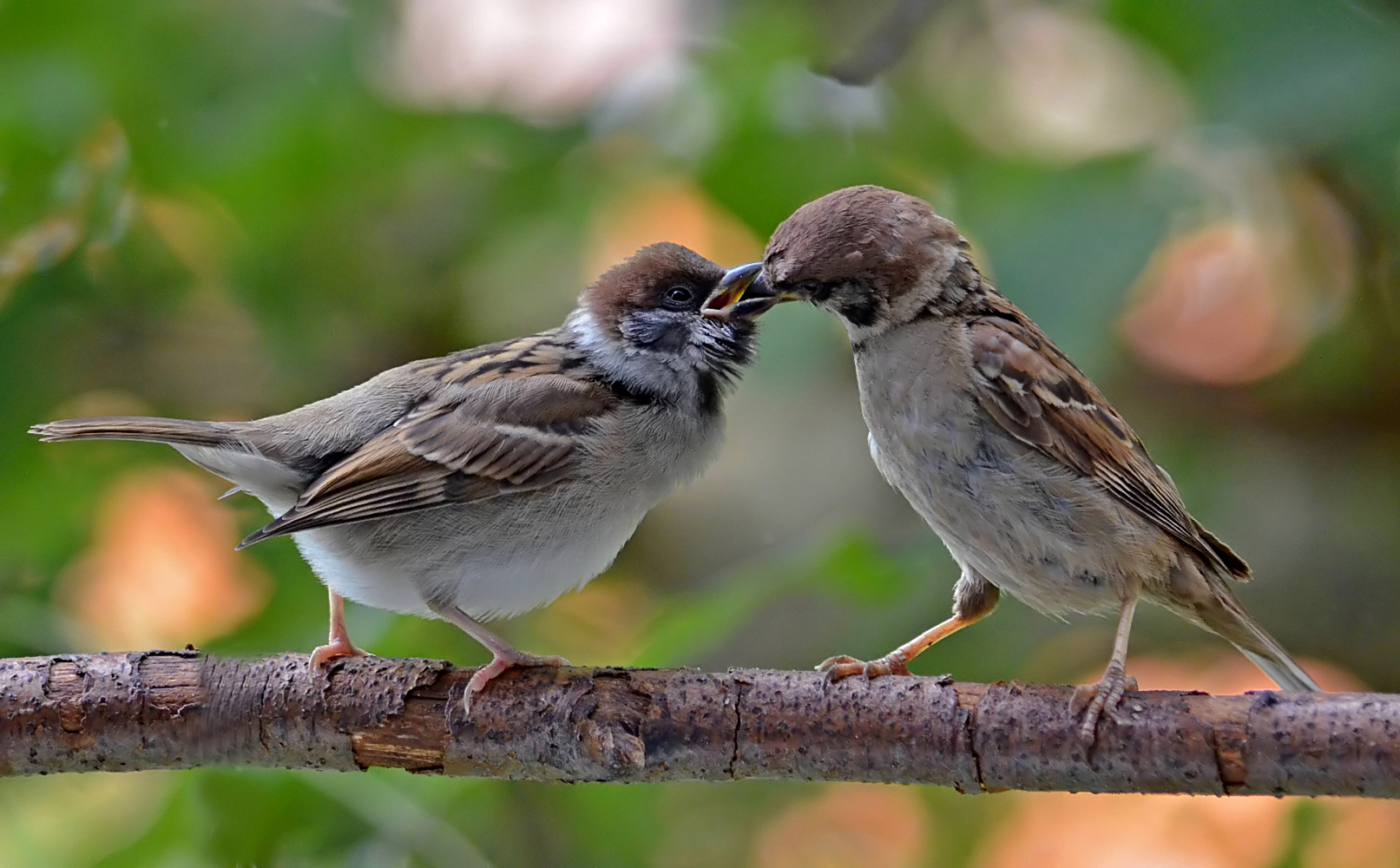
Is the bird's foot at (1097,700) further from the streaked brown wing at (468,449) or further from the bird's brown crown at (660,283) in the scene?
the bird's brown crown at (660,283)

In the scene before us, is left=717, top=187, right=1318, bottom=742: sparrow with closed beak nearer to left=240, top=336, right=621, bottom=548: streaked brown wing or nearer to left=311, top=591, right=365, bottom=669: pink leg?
left=240, top=336, right=621, bottom=548: streaked brown wing

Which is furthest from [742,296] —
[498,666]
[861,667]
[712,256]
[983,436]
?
[712,256]

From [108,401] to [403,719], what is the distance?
7.09 ft

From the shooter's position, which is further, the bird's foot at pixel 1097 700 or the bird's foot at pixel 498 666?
the bird's foot at pixel 498 666

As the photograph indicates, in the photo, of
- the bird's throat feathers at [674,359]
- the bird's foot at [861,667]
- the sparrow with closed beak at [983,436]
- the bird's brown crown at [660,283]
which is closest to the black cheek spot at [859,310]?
the sparrow with closed beak at [983,436]

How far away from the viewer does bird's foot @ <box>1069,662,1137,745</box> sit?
7.21 ft

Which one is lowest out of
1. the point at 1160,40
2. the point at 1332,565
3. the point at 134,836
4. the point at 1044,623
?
the point at 134,836

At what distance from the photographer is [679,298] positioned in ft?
10.4

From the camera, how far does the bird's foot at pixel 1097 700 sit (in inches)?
86.5

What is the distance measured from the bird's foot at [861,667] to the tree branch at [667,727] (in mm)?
59

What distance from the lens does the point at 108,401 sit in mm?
4078

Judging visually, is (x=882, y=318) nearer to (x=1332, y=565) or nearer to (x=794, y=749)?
(x=794, y=749)

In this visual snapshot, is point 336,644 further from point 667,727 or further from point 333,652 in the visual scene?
point 667,727

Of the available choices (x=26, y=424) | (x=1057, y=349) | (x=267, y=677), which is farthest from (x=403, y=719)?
(x=26, y=424)
